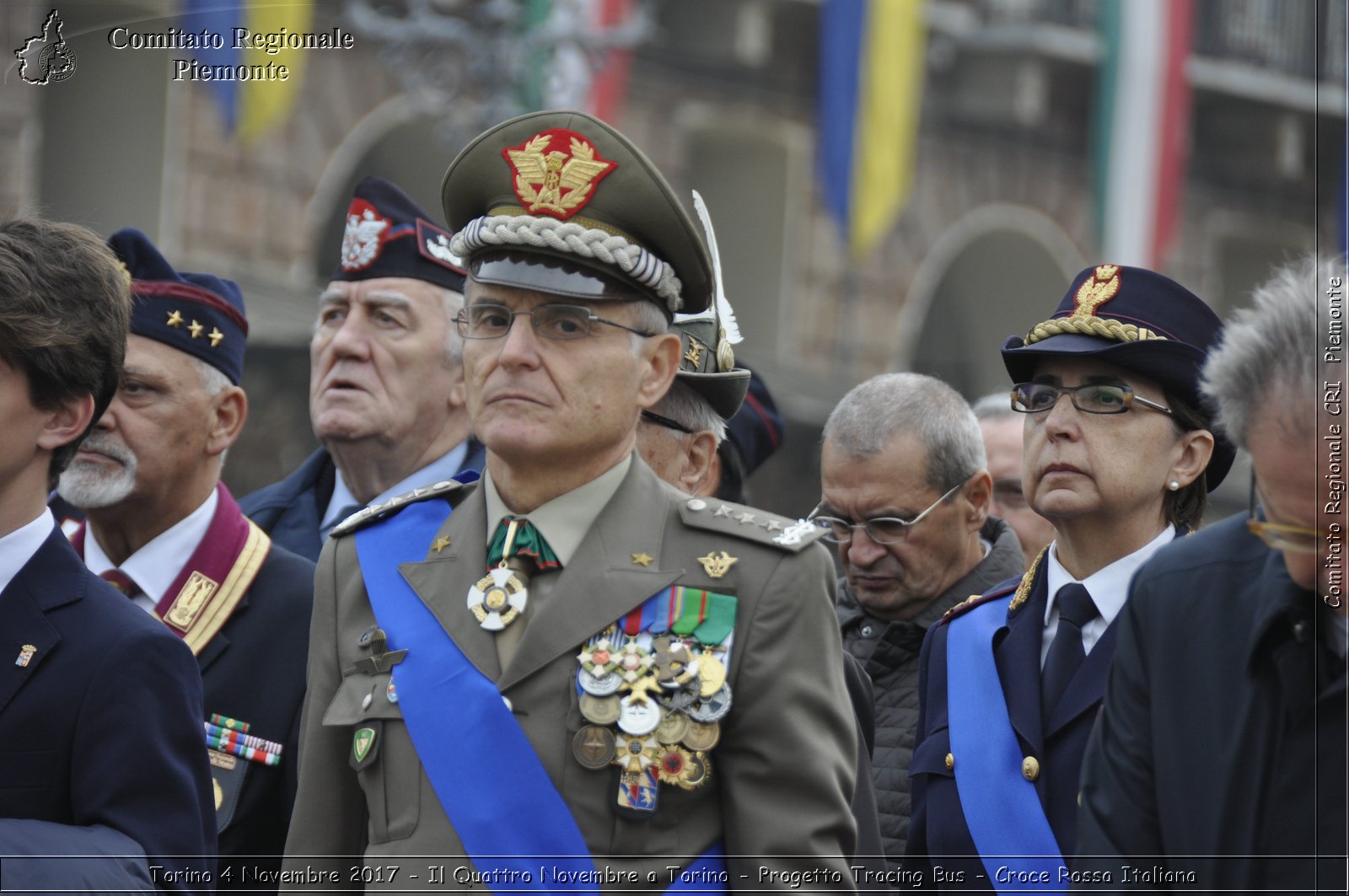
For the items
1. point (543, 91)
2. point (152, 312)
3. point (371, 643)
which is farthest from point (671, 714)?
point (543, 91)

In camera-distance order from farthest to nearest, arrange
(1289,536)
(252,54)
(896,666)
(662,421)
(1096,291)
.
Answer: (252,54) → (896,666) → (662,421) → (1096,291) → (1289,536)

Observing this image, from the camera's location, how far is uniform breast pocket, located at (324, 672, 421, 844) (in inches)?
123

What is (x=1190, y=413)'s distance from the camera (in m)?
4.14

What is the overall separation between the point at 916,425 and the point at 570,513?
1.84 meters

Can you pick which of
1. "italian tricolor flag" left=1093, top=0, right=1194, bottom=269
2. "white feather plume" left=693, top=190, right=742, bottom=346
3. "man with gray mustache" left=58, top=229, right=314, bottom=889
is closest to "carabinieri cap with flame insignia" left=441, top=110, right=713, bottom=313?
"white feather plume" left=693, top=190, right=742, bottom=346

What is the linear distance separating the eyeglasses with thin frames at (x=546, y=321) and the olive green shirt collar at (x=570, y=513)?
0.26 meters

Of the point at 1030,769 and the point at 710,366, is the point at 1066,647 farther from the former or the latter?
the point at 710,366

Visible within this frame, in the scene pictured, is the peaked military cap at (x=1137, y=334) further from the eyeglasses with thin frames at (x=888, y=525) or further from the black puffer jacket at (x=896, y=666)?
the black puffer jacket at (x=896, y=666)

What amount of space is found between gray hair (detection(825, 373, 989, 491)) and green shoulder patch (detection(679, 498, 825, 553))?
1.54 meters

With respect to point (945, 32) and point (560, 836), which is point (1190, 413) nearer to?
point (560, 836)

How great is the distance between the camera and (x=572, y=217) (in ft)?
11.0

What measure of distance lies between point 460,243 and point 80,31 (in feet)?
17.0

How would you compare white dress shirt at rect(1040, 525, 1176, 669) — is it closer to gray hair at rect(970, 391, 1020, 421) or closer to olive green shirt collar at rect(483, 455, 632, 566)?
olive green shirt collar at rect(483, 455, 632, 566)

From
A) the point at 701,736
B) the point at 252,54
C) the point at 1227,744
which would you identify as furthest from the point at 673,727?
the point at 252,54
